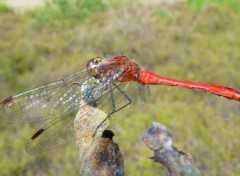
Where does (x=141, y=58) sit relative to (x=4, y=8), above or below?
below

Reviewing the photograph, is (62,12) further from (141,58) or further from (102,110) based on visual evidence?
(102,110)

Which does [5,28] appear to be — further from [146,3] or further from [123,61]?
[123,61]

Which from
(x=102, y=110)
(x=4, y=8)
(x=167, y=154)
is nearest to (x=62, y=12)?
(x=4, y=8)

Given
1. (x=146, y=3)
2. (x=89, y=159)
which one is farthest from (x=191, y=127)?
(x=146, y=3)

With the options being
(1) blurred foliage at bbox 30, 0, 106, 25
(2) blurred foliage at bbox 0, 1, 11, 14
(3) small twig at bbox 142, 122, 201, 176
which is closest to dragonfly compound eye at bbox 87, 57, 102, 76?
(3) small twig at bbox 142, 122, 201, 176

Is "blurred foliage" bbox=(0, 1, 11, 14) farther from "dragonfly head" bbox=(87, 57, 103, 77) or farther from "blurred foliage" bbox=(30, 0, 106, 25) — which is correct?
"dragonfly head" bbox=(87, 57, 103, 77)

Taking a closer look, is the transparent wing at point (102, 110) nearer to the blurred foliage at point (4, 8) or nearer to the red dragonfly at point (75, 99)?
the red dragonfly at point (75, 99)
